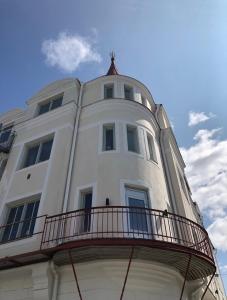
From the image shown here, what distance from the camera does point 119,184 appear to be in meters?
12.0

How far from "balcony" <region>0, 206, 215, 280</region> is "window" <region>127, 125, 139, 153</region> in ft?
12.9

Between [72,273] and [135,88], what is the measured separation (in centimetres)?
1200

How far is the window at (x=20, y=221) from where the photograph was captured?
12.2 m

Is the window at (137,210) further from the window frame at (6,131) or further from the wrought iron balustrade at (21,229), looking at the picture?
the window frame at (6,131)

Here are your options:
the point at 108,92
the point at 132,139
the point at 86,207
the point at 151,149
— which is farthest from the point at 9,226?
the point at 108,92

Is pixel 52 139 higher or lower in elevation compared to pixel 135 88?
lower

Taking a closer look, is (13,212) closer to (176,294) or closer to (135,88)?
(176,294)

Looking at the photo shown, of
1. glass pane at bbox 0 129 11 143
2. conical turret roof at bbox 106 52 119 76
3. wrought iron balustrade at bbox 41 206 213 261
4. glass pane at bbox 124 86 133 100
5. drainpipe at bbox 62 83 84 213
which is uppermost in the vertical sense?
conical turret roof at bbox 106 52 119 76

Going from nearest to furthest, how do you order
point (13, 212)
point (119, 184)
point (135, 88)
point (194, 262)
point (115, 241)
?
point (115, 241) < point (194, 262) < point (119, 184) < point (13, 212) < point (135, 88)

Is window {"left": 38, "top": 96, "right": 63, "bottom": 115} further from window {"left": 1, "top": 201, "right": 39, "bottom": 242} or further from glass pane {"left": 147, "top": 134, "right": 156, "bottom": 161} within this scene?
window {"left": 1, "top": 201, "right": 39, "bottom": 242}

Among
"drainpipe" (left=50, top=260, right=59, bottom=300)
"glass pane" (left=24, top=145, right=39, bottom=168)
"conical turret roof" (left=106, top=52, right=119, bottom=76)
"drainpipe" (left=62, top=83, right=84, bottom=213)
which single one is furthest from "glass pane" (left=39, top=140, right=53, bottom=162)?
"conical turret roof" (left=106, top=52, right=119, bottom=76)

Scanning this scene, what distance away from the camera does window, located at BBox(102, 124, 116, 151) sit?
14.1m

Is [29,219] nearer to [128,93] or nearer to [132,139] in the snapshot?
[132,139]

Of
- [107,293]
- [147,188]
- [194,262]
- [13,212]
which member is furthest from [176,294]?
[13,212]
